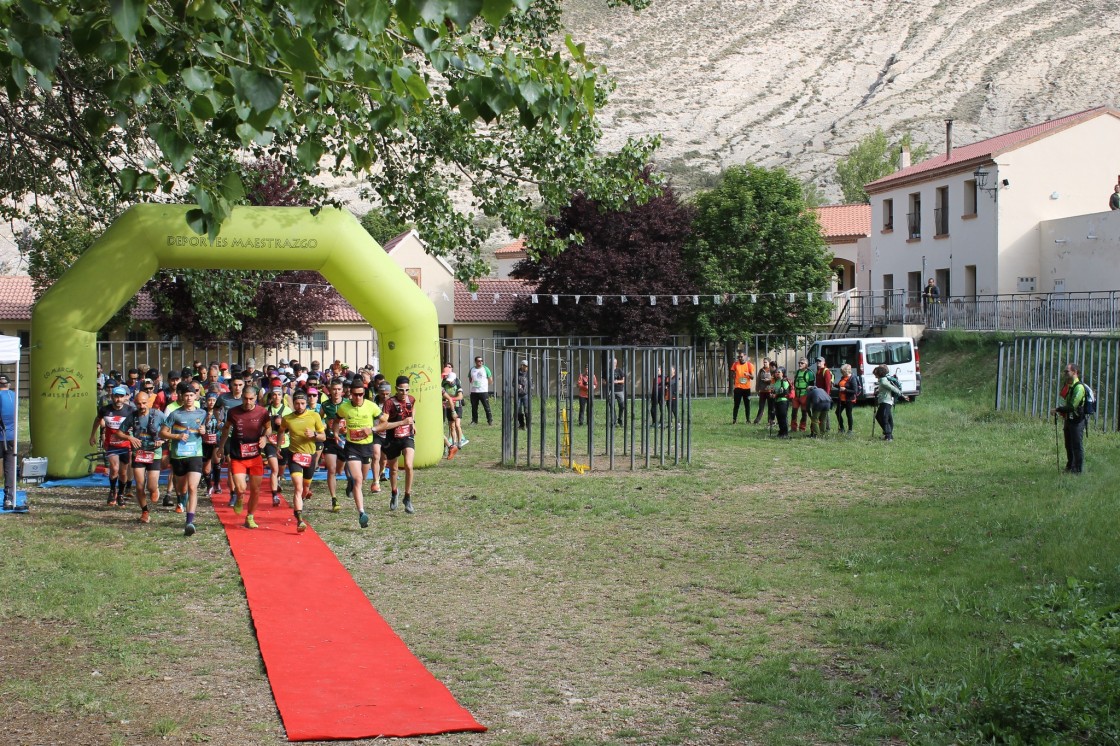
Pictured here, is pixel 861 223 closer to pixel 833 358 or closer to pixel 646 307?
pixel 646 307

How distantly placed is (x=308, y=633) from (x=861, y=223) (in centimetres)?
5570

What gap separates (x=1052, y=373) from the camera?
2319 cm

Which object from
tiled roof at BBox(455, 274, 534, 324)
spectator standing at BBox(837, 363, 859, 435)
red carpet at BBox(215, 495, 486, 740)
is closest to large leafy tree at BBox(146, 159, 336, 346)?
tiled roof at BBox(455, 274, 534, 324)

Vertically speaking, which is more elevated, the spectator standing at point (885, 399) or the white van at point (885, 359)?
the white van at point (885, 359)

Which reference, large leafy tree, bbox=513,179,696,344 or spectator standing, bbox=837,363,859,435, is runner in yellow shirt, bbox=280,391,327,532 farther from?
large leafy tree, bbox=513,179,696,344

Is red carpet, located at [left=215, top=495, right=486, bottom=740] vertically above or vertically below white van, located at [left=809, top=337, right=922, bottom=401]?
below

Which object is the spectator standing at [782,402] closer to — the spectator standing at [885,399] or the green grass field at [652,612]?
the spectator standing at [885,399]

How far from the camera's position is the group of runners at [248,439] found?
12.6 meters

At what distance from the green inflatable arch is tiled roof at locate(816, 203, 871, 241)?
43551 millimetres

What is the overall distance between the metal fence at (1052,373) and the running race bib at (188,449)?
1670cm

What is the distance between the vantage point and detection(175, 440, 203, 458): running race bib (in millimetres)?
12719

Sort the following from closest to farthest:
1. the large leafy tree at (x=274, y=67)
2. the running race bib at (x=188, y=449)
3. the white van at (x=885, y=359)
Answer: the large leafy tree at (x=274, y=67) < the running race bib at (x=188, y=449) < the white van at (x=885, y=359)

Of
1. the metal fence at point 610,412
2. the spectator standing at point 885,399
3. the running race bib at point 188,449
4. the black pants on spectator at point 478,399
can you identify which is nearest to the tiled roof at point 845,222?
the black pants on spectator at point 478,399

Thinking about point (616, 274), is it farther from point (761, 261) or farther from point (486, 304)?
point (486, 304)
